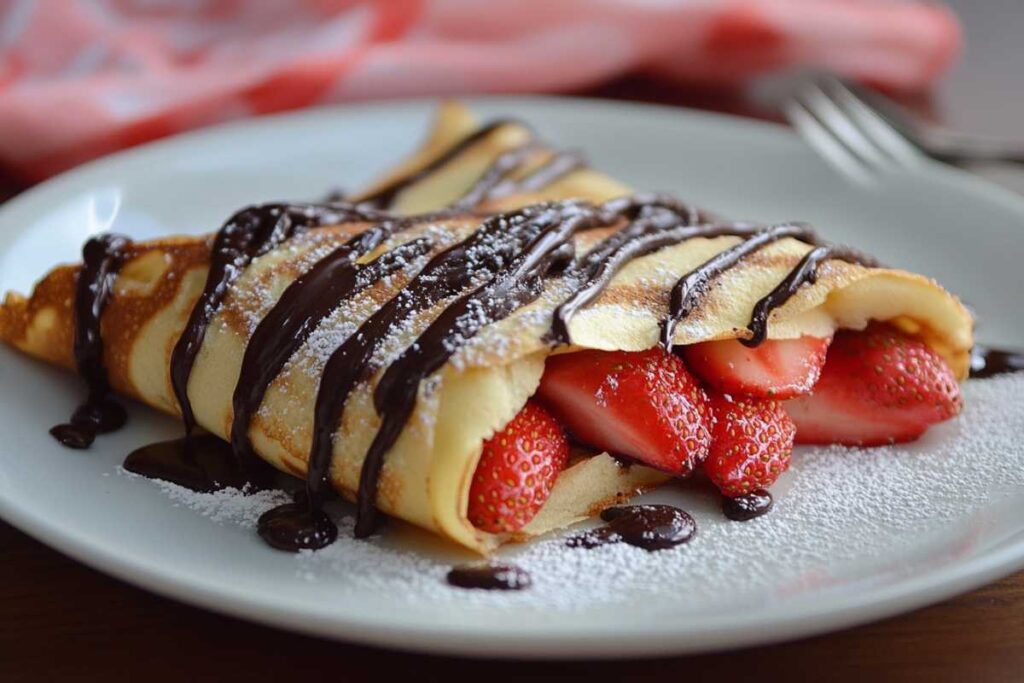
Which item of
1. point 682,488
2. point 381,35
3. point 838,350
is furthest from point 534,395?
point 381,35

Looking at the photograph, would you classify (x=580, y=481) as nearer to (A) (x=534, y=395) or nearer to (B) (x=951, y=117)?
(A) (x=534, y=395)

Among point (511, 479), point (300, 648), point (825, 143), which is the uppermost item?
point (825, 143)

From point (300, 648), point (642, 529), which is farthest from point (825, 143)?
point (300, 648)

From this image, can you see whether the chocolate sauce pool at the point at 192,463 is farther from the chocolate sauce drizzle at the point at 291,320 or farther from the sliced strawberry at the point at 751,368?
the sliced strawberry at the point at 751,368

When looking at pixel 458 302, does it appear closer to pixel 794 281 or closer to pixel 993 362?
pixel 794 281

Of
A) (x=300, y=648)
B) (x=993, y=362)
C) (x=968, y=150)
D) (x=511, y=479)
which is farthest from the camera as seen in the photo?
(x=968, y=150)

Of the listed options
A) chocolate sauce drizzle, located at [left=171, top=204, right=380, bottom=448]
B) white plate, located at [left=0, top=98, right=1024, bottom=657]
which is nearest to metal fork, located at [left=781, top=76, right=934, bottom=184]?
white plate, located at [left=0, top=98, right=1024, bottom=657]

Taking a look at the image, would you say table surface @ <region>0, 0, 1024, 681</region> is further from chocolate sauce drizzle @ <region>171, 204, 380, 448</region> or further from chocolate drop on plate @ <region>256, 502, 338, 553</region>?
chocolate sauce drizzle @ <region>171, 204, 380, 448</region>

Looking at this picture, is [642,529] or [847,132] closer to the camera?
[642,529]
